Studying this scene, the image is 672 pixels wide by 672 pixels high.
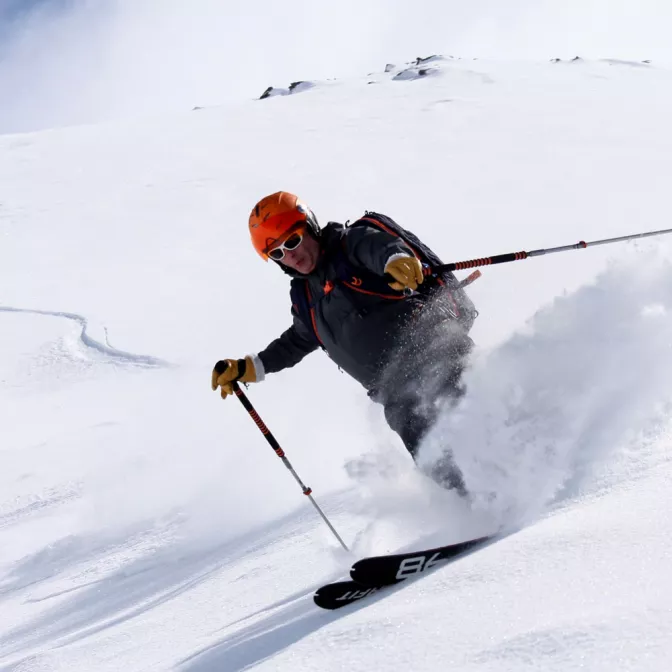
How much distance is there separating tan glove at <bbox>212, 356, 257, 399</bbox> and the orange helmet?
0.87 metres

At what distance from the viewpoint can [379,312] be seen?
3.85m

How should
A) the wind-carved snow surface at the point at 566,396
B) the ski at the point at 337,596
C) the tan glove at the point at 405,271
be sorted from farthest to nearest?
the tan glove at the point at 405,271 < the wind-carved snow surface at the point at 566,396 < the ski at the point at 337,596

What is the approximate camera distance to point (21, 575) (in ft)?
14.9

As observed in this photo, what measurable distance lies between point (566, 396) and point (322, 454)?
2687 mm

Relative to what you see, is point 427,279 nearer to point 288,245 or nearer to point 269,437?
point 288,245

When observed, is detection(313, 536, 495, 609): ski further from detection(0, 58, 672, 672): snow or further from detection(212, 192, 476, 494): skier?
detection(212, 192, 476, 494): skier

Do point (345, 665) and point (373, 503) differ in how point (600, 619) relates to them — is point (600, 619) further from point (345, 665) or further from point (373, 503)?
point (373, 503)

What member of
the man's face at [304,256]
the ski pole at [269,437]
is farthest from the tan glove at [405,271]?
the ski pole at [269,437]

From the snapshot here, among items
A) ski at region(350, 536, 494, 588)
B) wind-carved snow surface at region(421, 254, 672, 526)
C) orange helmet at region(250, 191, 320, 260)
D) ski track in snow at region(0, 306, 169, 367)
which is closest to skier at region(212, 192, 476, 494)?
orange helmet at region(250, 191, 320, 260)

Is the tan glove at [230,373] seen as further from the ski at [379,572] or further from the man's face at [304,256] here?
the ski at [379,572]

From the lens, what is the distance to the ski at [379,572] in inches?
96.3

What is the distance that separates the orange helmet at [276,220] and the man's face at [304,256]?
0.25 feet

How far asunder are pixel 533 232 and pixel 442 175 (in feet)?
17.9

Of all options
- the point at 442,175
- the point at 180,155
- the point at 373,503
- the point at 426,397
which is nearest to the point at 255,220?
the point at 426,397
